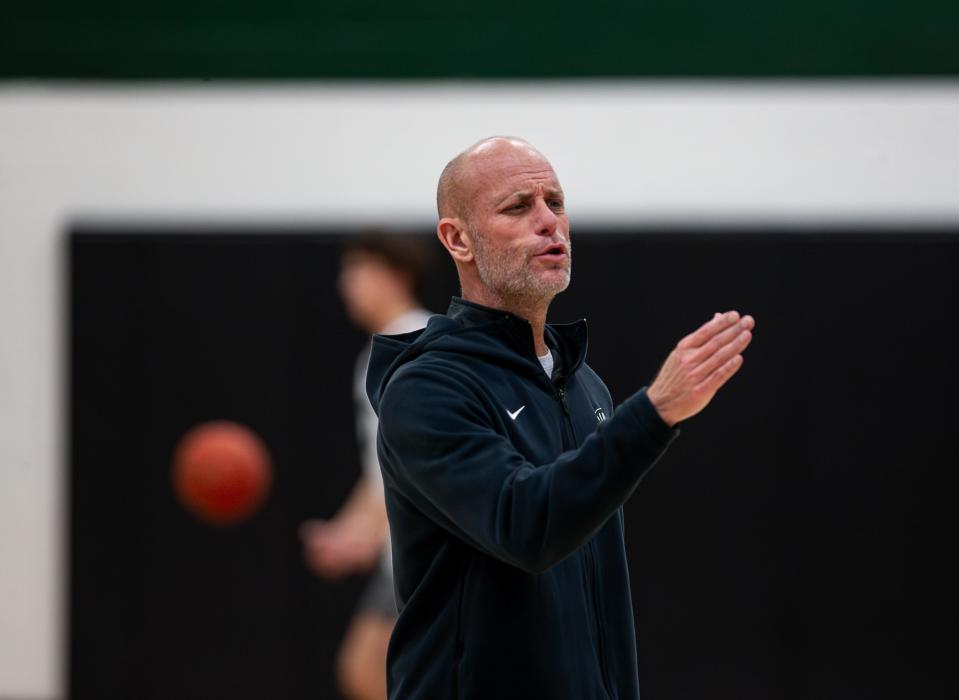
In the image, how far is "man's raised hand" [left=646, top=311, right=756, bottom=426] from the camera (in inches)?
76.5

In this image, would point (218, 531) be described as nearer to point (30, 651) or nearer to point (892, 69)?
point (30, 651)

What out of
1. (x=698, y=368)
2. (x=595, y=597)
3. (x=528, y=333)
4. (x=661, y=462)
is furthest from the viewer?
(x=661, y=462)

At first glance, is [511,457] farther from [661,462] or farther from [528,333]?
[661,462]

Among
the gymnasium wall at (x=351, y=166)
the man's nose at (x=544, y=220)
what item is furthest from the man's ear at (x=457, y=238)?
the gymnasium wall at (x=351, y=166)

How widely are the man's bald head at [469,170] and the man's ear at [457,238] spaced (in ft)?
0.05

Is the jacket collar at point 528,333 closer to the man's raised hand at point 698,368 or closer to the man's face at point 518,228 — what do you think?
the man's face at point 518,228

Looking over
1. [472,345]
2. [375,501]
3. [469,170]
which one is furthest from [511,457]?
[375,501]

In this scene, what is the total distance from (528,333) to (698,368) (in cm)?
48

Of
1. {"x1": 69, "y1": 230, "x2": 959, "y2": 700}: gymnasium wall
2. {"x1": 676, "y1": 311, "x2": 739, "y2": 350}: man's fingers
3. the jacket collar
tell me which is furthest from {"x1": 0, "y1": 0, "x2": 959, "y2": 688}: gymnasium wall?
{"x1": 676, "y1": 311, "x2": 739, "y2": 350}: man's fingers

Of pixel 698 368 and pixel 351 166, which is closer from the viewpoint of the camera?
pixel 698 368

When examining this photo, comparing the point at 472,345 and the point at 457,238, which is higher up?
the point at 457,238

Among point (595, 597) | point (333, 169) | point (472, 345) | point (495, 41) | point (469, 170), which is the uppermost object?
point (495, 41)

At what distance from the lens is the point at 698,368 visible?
1.96 m

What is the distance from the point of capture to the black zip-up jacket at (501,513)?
Answer: 1957mm
